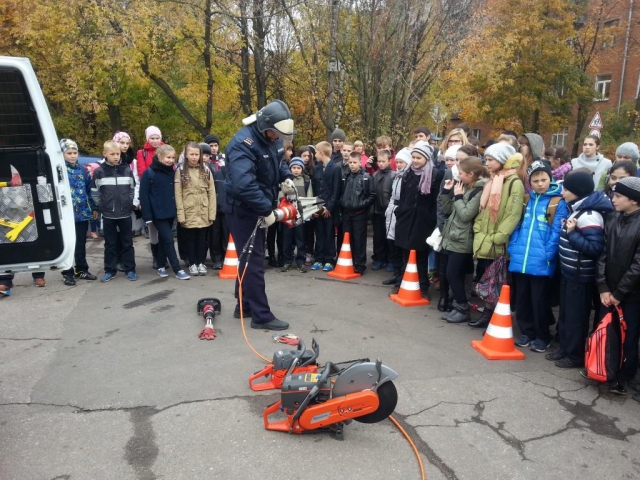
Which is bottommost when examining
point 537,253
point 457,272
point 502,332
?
point 502,332

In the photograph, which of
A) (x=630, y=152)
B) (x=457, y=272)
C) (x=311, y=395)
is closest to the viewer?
(x=311, y=395)

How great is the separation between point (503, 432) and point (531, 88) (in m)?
23.7

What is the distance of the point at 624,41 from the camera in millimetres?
27469

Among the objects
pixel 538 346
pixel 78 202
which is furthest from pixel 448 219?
pixel 78 202

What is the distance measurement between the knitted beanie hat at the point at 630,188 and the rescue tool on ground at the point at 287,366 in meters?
2.78

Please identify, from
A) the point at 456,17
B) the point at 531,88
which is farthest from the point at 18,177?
the point at 531,88

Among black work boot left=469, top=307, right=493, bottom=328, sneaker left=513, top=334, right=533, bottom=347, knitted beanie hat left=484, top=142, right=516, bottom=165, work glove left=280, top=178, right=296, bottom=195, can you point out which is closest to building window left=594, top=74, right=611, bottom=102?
knitted beanie hat left=484, top=142, right=516, bottom=165

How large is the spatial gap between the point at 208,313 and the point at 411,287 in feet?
8.51

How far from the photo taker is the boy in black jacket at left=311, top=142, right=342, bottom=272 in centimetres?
787

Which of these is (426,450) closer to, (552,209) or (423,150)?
(552,209)

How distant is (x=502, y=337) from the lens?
4.89 meters

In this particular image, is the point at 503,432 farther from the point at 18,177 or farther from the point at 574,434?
the point at 18,177

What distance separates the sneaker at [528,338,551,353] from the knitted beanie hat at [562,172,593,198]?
5.05ft

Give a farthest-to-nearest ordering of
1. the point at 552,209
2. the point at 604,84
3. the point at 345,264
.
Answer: the point at 604,84 < the point at 345,264 < the point at 552,209
